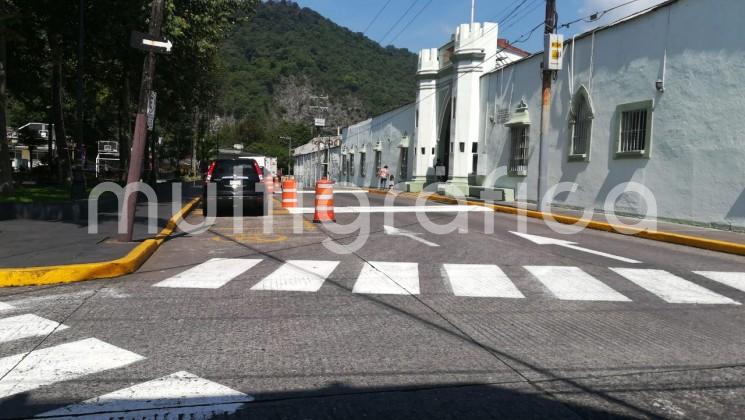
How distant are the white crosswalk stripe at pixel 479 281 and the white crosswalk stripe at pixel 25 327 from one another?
4068 mm

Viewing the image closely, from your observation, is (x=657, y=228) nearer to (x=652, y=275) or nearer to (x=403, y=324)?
(x=652, y=275)

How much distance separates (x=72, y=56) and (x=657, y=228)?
23.6 meters

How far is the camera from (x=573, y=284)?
7289mm

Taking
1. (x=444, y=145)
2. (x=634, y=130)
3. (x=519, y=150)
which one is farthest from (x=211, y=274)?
(x=444, y=145)

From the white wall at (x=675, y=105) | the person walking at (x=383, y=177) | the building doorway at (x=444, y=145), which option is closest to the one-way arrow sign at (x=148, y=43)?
the white wall at (x=675, y=105)

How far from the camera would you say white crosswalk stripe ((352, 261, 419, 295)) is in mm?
6707

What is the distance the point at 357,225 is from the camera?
45.4 feet

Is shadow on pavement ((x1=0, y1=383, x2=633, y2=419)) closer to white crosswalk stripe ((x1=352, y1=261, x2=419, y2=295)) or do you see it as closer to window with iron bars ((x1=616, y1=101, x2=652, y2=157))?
white crosswalk stripe ((x1=352, y1=261, x2=419, y2=295))

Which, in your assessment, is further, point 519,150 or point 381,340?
point 519,150

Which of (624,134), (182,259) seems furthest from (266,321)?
(624,134)

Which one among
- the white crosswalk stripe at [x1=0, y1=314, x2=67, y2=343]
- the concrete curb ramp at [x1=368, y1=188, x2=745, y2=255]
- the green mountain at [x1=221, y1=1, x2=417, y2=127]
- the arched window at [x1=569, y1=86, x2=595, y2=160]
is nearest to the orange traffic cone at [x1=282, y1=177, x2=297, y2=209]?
the concrete curb ramp at [x1=368, y1=188, x2=745, y2=255]

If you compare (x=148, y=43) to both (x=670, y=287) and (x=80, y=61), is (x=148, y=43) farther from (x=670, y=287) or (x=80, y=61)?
(x=80, y=61)

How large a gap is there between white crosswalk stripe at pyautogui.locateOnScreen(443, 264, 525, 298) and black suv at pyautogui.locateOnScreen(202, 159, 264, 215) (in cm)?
872

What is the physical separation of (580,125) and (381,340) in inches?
672
